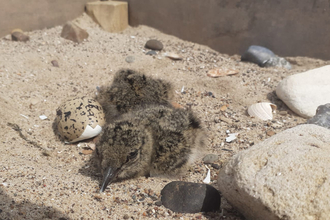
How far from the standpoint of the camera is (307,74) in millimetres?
4773

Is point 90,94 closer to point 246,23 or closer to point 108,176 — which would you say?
point 108,176

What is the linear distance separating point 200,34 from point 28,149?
4.57 metres

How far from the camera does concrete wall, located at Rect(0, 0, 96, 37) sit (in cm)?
621

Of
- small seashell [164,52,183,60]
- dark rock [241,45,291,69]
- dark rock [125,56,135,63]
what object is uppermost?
dark rock [241,45,291,69]

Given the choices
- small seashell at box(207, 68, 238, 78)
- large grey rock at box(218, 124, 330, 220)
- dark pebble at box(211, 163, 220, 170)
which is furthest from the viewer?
small seashell at box(207, 68, 238, 78)

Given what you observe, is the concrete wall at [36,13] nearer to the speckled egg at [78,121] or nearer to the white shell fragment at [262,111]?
the speckled egg at [78,121]

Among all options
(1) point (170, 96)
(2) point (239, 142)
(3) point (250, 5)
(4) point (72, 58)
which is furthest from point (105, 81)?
(3) point (250, 5)

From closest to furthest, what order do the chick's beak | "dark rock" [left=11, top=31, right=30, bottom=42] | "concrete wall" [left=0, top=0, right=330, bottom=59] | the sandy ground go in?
the sandy ground < the chick's beak < "concrete wall" [left=0, top=0, right=330, bottom=59] < "dark rock" [left=11, top=31, right=30, bottom=42]

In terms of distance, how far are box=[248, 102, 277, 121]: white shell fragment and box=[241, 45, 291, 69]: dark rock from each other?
5.07ft

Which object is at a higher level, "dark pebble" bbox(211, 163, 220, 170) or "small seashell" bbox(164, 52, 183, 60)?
"small seashell" bbox(164, 52, 183, 60)

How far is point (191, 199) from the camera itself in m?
2.81

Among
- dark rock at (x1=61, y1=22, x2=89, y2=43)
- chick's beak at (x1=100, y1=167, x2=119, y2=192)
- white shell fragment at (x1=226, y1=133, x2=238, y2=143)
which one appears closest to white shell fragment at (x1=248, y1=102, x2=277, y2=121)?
white shell fragment at (x1=226, y1=133, x2=238, y2=143)

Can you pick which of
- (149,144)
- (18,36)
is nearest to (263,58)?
(149,144)

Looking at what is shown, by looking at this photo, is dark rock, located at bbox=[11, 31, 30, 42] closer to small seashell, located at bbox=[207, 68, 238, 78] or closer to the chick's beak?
small seashell, located at bbox=[207, 68, 238, 78]
